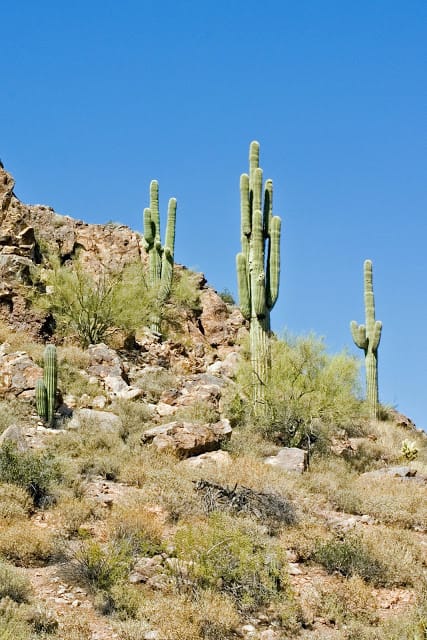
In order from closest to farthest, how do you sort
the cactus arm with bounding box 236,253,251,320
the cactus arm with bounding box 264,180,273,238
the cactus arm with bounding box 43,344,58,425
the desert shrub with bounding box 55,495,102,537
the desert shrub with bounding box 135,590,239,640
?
the desert shrub with bounding box 135,590,239,640
the desert shrub with bounding box 55,495,102,537
the cactus arm with bounding box 43,344,58,425
the cactus arm with bounding box 236,253,251,320
the cactus arm with bounding box 264,180,273,238

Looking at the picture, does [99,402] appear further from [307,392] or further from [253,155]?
[253,155]

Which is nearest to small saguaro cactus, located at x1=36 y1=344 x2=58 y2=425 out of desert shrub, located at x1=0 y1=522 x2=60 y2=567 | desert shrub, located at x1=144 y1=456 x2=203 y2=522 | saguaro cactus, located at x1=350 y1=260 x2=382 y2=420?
desert shrub, located at x1=144 y1=456 x2=203 y2=522

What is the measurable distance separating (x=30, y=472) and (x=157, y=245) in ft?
55.7

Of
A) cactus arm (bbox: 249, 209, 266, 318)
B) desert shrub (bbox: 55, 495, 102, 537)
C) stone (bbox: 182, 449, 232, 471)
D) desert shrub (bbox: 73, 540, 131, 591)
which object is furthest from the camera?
cactus arm (bbox: 249, 209, 266, 318)

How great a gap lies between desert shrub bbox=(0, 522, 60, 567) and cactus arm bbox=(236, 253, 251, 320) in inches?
376

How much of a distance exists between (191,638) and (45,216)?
2394cm

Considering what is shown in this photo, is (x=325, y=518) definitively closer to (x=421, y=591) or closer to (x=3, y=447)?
(x=421, y=591)

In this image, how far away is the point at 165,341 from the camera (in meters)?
25.1

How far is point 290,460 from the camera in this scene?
1439 cm

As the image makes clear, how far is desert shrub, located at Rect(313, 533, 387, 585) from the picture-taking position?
9.59m

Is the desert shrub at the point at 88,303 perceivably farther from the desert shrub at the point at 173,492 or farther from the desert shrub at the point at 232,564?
the desert shrub at the point at 232,564

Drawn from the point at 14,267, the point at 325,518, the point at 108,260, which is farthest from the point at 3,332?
the point at 325,518

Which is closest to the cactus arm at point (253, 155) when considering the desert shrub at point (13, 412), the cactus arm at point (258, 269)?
the cactus arm at point (258, 269)

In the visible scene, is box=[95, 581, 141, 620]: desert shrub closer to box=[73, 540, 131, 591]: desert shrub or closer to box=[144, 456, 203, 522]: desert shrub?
box=[73, 540, 131, 591]: desert shrub
